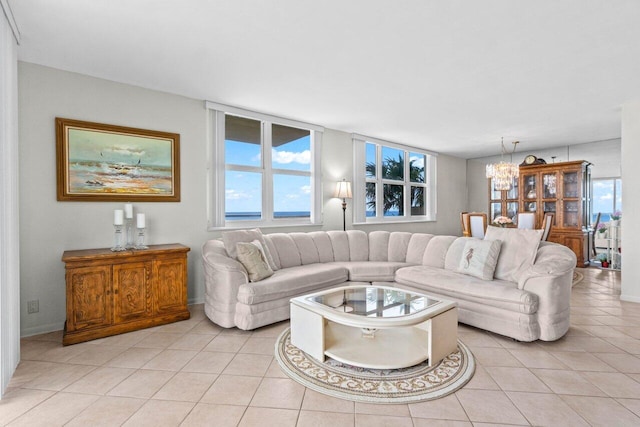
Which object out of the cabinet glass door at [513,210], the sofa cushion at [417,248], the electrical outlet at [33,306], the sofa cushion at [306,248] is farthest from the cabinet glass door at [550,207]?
the electrical outlet at [33,306]

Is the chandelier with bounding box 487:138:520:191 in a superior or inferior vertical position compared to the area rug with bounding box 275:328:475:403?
superior

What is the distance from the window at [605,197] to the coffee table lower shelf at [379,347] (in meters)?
6.45

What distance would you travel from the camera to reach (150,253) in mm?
3061

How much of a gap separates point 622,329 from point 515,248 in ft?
3.76

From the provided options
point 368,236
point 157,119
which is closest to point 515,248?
point 368,236

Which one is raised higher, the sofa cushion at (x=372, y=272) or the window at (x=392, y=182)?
the window at (x=392, y=182)

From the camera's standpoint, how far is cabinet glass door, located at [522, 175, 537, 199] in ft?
21.9

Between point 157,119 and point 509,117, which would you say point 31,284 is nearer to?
point 157,119

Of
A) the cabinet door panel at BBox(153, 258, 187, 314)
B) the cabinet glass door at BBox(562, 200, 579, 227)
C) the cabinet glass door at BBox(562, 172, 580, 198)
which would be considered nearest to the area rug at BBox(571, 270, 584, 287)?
the cabinet glass door at BBox(562, 200, 579, 227)

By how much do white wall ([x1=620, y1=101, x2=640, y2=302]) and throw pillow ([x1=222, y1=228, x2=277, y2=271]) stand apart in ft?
14.3

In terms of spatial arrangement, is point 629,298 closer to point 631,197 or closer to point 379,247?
point 631,197

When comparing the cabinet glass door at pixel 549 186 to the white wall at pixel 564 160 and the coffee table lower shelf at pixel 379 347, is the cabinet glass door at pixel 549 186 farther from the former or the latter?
the coffee table lower shelf at pixel 379 347

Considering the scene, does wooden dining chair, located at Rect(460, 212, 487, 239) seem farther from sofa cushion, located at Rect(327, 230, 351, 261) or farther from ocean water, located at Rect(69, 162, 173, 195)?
ocean water, located at Rect(69, 162, 173, 195)

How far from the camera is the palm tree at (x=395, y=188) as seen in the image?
6.08m
